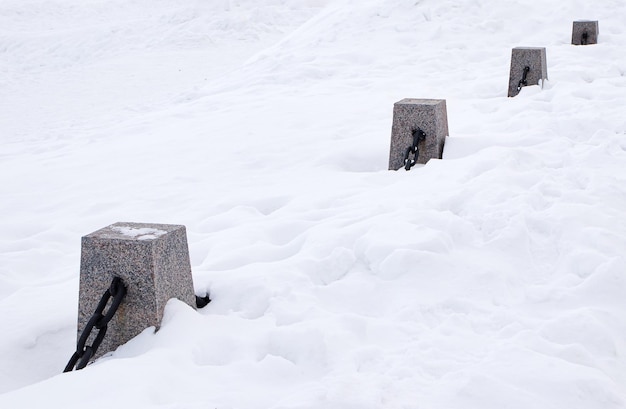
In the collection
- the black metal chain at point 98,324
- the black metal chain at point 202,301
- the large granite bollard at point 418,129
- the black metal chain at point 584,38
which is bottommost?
the black metal chain at point 202,301

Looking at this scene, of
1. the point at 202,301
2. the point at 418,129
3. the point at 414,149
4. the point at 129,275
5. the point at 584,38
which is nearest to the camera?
the point at 129,275

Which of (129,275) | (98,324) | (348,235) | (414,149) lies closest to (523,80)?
(414,149)

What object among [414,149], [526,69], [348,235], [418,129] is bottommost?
[348,235]

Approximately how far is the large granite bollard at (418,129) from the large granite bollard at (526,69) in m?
2.92

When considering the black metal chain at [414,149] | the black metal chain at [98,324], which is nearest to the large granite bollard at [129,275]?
the black metal chain at [98,324]

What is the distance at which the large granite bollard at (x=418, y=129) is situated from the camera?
19.5ft

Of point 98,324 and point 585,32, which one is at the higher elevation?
point 585,32

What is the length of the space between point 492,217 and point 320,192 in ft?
5.28

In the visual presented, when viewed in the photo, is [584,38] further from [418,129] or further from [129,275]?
[129,275]

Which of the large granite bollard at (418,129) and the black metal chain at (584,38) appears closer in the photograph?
the large granite bollard at (418,129)

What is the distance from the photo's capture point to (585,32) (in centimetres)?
1087

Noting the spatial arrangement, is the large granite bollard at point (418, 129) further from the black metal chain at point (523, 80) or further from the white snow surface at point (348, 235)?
the black metal chain at point (523, 80)

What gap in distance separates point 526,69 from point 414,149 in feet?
11.1

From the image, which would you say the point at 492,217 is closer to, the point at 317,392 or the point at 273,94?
the point at 317,392
